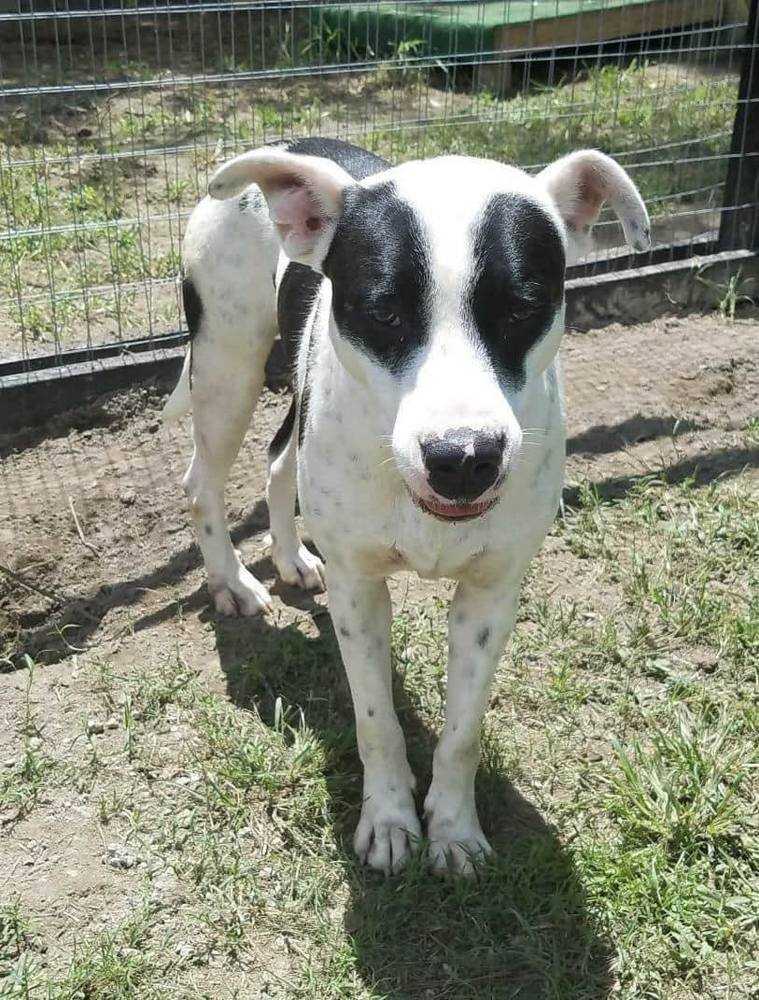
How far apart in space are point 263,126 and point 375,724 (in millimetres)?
5210

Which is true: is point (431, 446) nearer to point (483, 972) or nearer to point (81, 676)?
point (483, 972)

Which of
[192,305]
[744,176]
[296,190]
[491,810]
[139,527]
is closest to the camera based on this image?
[296,190]

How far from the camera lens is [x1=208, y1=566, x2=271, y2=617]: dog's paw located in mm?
4293

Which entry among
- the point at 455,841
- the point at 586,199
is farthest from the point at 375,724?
the point at 586,199

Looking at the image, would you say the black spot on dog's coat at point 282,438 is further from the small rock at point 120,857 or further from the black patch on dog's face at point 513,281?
the black patch on dog's face at point 513,281

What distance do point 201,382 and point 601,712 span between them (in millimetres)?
1744

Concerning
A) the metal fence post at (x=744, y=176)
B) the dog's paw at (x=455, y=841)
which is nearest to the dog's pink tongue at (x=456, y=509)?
the dog's paw at (x=455, y=841)

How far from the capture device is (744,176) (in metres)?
6.62

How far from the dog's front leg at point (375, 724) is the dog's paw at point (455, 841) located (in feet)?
0.22

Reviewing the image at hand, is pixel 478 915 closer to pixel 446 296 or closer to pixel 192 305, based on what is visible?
pixel 446 296

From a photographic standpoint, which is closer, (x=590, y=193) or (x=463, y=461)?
(x=463, y=461)

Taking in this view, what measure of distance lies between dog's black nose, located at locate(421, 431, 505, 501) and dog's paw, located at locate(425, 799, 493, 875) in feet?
3.92

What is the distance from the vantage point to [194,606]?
4398 millimetres

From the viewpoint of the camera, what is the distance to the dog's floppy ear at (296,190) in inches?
108
